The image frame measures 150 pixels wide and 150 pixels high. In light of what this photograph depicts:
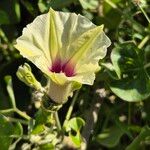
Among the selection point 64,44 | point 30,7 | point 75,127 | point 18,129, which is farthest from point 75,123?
point 30,7

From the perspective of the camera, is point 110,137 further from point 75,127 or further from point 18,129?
point 18,129

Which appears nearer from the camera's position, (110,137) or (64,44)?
(64,44)

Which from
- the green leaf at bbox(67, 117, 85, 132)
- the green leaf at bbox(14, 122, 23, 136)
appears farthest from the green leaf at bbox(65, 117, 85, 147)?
the green leaf at bbox(14, 122, 23, 136)

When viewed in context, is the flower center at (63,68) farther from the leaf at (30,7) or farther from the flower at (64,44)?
the leaf at (30,7)

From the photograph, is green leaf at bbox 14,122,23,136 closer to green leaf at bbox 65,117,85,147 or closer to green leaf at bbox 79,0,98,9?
green leaf at bbox 65,117,85,147

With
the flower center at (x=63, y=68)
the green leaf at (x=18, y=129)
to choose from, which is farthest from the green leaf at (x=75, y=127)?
the flower center at (x=63, y=68)
